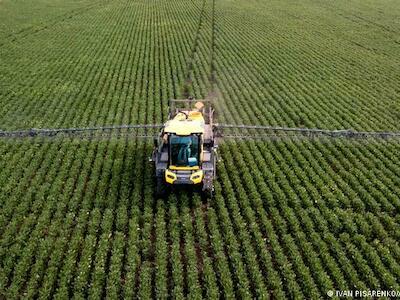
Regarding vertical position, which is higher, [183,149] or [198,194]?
[183,149]

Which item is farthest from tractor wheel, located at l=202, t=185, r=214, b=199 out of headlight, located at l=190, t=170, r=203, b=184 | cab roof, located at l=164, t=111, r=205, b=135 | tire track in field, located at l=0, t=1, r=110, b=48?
tire track in field, located at l=0, t=1, r=110, b=48

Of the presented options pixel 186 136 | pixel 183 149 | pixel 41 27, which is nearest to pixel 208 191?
pixel 183 149

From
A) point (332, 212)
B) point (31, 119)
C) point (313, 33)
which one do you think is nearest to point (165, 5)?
point (313, 33)

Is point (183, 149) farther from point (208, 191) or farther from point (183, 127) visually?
point (208, 191)

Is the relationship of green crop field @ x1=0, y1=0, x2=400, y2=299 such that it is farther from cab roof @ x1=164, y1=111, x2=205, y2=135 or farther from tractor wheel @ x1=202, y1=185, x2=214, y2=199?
cab roof @ x1=164, y1=111, x2=205, y2=135

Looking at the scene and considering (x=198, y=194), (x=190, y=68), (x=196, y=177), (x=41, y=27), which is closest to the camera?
(x=196, y=177)

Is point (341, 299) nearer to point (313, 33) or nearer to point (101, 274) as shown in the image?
Result: point (101, 274)

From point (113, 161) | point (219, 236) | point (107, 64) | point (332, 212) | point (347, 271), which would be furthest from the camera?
point (107, 64)
